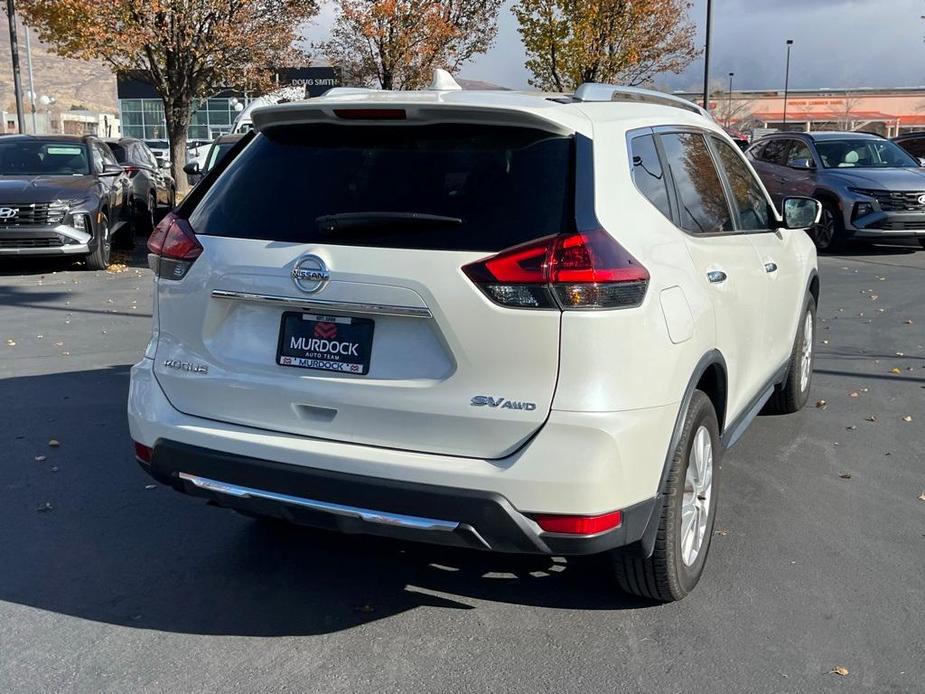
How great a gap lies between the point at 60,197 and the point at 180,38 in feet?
30.6

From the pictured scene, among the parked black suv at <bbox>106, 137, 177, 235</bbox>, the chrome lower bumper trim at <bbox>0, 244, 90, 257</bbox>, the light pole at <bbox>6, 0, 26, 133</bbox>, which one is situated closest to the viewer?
the chrome lower bumper trim at <bbox>0, 244, 90, 257</bbox>

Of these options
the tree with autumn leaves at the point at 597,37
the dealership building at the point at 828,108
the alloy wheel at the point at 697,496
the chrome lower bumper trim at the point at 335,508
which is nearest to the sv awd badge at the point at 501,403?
the chrome lower bumper trim at the point at 335,508

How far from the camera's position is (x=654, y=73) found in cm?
3103

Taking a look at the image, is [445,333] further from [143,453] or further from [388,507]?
[143,453]

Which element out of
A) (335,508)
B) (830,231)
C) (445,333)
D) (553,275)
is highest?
(553,275)

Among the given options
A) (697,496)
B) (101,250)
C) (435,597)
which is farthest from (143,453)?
(101,250)

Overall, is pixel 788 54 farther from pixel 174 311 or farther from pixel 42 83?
pixel 42 83

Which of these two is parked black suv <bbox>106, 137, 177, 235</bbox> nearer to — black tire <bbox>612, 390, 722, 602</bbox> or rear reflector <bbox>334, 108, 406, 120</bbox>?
rear reflector <bbox>334, 108, 406, 120</bbox>

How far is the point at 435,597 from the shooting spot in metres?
3.76

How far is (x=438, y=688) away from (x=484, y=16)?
25646mm

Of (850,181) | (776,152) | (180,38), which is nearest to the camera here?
(850,181)

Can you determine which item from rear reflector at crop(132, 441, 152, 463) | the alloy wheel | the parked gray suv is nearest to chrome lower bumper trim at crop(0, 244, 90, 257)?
rear reflector at crop(132, 441, 152, 463)

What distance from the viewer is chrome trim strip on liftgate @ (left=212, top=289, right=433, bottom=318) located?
3.02 metres

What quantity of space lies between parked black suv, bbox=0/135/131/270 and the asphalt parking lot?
6.94 meters
